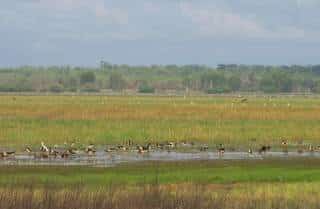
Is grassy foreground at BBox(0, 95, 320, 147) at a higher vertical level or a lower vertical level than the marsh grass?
lower

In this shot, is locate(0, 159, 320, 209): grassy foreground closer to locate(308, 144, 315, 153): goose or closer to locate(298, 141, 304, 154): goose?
locate(298, 141, 304, 154): goose

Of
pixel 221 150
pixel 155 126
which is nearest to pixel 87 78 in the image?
pixel 155 126

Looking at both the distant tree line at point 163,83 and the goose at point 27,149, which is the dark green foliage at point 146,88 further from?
the goose at point 27,149

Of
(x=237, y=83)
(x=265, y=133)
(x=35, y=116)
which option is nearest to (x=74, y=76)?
(x=237, y=83)

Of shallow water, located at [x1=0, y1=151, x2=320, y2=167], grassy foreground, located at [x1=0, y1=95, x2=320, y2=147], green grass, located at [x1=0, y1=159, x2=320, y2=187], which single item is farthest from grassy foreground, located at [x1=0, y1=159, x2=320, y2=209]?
grassy foreground, located at [x1=0, y1=95, x2=320, y2=147]

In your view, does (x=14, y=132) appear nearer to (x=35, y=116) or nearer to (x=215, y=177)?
(x=35, y=116)

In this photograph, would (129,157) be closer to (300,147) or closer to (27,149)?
(27,149)

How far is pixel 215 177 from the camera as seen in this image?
27.4m

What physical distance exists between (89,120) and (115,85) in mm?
116387

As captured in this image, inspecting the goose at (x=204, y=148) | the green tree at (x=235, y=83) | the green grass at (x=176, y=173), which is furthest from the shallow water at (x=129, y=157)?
the green tree at (x=235, y=83)

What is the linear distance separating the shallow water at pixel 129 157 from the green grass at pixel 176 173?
5.46ft

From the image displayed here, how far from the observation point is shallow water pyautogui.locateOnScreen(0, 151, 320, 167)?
32875 mm

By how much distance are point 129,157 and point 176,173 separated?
7324mm

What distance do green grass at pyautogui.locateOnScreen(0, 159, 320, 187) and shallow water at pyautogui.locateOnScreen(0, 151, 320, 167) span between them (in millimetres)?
1663
